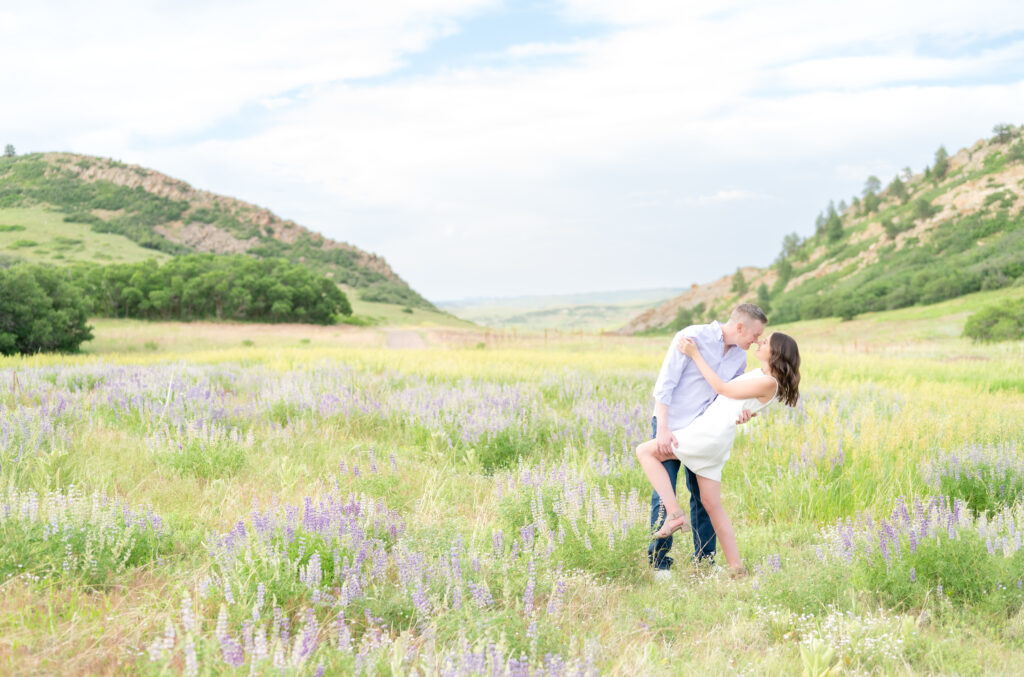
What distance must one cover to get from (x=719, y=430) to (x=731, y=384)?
30cm

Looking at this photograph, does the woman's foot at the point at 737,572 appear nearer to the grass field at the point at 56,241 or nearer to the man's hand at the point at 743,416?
the man's hand at the point at 743,416

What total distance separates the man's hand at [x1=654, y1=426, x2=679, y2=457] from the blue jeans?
248 millimetres

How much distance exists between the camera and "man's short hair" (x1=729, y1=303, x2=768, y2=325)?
3590 millimetres

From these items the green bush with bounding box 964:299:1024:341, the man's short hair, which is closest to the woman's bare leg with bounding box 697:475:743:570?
the man's short hair

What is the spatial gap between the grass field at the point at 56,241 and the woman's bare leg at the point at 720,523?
75479 millimetres

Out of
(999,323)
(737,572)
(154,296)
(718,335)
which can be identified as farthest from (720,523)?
(154,296)

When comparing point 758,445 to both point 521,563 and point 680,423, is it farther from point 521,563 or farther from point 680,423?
point 521,563

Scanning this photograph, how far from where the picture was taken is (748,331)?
143 inches

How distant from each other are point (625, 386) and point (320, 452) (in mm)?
5782

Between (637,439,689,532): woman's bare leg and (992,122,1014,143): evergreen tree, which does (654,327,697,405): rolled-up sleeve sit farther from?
(992,122,1014,143): evergreen tree

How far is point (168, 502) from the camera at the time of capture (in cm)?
404

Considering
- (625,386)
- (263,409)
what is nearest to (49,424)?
(263,409)

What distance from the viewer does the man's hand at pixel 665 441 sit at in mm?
3559

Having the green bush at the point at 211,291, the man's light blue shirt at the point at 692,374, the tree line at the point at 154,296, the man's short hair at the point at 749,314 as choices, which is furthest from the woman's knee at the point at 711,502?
the green bush at the point at 211,291
